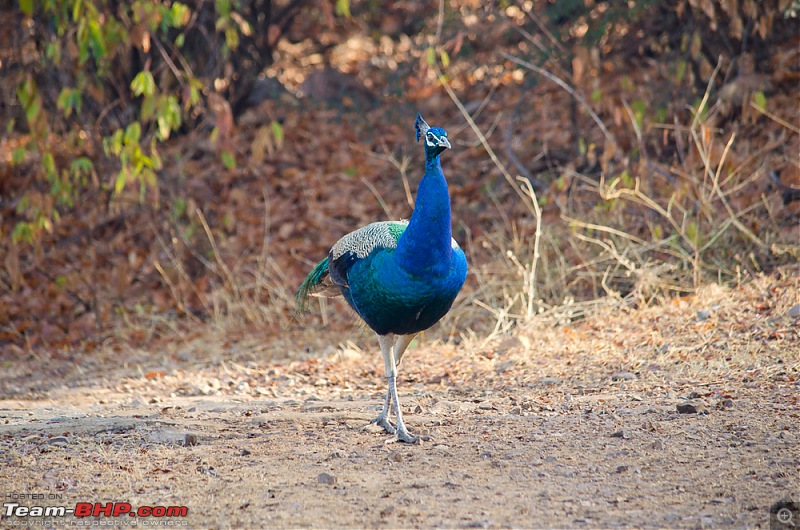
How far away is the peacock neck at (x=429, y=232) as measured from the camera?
432cm

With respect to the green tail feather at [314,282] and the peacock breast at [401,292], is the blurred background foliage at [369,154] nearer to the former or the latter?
the green tail feather at [314,282]

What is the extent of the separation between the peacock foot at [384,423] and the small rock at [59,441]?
1.41m

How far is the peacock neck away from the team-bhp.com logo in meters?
1.53

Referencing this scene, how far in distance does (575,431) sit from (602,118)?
6.00 m

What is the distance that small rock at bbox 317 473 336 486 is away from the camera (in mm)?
3674

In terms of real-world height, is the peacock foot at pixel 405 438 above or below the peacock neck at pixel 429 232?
below

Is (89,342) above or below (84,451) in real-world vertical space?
below

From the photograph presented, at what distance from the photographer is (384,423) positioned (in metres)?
4.62

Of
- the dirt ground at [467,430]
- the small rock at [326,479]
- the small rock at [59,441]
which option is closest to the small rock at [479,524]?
the dirt ground at [467,430]

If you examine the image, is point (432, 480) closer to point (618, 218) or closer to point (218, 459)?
point (218, 459)


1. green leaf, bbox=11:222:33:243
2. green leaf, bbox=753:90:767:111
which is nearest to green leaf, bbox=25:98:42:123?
green leaf, bbox=11:222:33:243

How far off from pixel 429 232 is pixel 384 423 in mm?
993

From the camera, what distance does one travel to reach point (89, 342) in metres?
7.80

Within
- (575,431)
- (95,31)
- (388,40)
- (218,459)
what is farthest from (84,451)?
(388,40)
